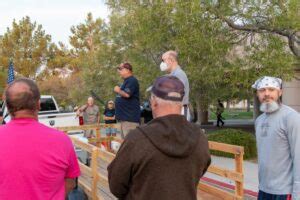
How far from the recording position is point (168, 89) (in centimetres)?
266

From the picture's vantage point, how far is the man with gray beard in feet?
11.8

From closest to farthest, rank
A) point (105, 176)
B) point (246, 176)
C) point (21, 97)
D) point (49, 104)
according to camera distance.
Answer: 1. point (21, 97)
2. point (105, 176)
3. point (246, 176)
4. point (49, 104)

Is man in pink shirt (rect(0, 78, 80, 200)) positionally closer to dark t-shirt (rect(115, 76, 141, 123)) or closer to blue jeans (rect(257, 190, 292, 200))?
blue jeans (rect(257, 190, 292, 200))

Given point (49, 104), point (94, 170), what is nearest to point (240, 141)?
point (49, 104)

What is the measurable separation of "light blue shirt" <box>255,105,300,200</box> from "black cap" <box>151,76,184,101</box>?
1.32 m

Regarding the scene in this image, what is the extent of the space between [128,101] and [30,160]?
3.82m

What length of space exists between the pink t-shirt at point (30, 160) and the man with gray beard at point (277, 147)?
1.74 meters

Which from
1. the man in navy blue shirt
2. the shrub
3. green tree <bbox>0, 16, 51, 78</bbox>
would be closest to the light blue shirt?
the man in navy blue shirt

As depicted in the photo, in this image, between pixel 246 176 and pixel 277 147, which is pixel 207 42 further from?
pixel 277 147

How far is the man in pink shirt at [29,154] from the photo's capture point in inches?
107

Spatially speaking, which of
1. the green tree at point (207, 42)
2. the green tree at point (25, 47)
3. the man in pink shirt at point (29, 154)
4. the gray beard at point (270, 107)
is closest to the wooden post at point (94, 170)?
the gray beard at point (270, 107)

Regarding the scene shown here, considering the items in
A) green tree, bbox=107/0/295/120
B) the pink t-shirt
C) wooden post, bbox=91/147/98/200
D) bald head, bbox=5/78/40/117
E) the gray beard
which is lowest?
wooden post, bbox=91/147/98/200

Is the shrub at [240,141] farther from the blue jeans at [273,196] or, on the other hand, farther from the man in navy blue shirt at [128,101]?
the blue jeans at [273,196]

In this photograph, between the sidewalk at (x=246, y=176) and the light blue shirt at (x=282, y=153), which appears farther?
the sidewalk at (x=246, y=176)
